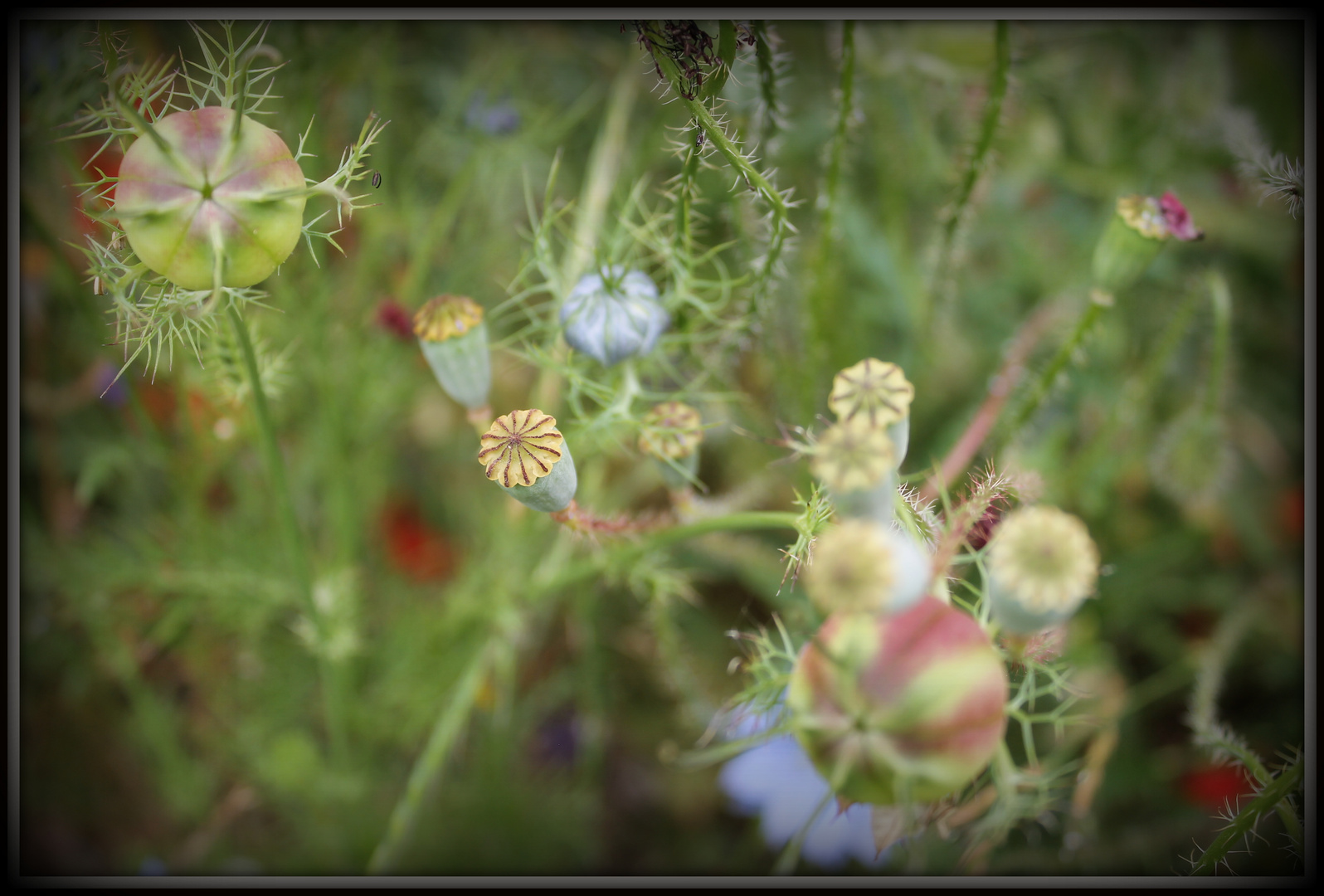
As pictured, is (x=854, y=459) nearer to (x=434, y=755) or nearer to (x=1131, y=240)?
(x=1131, y=240)

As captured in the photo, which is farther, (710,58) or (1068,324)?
(1068,324)

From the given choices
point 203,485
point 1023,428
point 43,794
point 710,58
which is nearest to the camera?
point 710,58

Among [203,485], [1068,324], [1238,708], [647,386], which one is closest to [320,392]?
[203,485]

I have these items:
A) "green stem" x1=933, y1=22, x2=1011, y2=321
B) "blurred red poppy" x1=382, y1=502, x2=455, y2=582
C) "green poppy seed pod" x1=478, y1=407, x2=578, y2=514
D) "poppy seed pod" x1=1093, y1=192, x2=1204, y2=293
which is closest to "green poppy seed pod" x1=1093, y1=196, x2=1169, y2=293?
"poppy seed pod" x1=1093, y1=192, x2=1204, y2=293

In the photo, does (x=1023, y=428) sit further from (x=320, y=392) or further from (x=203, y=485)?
(x=203, y=485)

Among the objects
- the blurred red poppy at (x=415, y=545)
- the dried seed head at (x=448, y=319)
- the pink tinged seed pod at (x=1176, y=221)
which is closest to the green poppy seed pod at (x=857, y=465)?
the dried seed head at (x=448, y=319)
